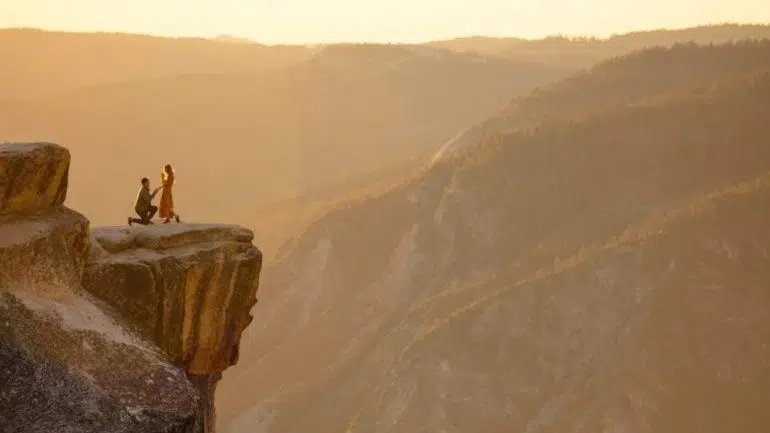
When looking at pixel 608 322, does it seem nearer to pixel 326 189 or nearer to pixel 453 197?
→ pixel 453 197

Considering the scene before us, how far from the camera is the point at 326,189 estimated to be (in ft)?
463

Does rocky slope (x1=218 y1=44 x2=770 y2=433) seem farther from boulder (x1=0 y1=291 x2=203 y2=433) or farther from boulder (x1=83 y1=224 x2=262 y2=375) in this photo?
boulder (x1=0 y1=291 x2=203 y2=433)

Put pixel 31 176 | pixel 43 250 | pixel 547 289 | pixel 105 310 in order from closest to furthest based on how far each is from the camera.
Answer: pixel 43 250
pixel 31 176
pixel 105 310
pixel 547 289

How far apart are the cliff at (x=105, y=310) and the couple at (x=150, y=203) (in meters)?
0.88

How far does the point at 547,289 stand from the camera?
7062 cm

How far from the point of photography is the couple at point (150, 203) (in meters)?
22.4

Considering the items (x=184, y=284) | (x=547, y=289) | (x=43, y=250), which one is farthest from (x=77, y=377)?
(x=547, y=289)

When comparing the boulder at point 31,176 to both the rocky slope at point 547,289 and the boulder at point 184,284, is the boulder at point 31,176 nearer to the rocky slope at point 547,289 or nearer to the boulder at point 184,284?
the boulder at point 184,284

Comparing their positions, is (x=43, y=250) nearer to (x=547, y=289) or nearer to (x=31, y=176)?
(x=31, y=176)

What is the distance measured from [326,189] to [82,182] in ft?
199

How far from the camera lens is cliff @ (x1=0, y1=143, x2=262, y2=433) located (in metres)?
15.5

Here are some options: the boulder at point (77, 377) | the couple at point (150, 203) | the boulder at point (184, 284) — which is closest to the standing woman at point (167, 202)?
the couple at point (150, 203)

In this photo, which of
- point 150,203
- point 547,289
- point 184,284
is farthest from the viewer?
point 547,289

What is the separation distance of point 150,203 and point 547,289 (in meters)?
51.5
